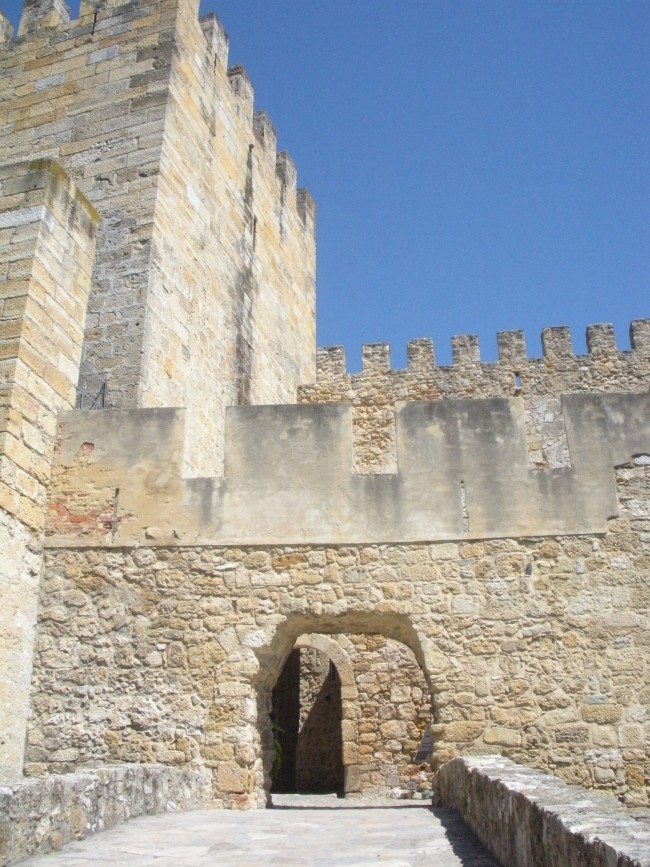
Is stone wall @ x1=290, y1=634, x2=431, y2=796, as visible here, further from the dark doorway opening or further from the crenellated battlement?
the crenellated battlement

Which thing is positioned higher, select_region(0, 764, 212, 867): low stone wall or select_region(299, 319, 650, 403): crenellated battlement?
select_region(299, 319, 650, 403): crenellated battlement

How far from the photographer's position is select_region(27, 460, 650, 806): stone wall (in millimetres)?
5566

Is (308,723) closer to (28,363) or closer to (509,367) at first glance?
(509,367)

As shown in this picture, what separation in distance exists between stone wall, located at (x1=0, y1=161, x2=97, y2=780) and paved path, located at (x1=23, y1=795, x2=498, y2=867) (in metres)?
1.68

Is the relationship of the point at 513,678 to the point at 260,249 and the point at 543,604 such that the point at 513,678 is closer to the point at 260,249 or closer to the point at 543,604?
the point at 543,604

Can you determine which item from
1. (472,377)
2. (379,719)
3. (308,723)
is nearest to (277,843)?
(379,719)

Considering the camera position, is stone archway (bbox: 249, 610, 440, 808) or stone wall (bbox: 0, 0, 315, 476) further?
stone wall (bbox: 0, 0, 315, 476)

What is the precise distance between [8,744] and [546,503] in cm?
406

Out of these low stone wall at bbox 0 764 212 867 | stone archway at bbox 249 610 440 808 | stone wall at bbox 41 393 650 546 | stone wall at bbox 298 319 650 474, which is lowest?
low stone wall at bbox 0 764 212 867

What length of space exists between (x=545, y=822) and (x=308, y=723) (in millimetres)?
11229

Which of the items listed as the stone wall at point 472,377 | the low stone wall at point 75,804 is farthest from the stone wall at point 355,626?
the stone wall at point 472,377

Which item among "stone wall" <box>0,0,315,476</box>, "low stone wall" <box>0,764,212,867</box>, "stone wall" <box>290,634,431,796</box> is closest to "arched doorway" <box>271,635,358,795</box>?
"stone wall" <box>290,634,431,796</box>

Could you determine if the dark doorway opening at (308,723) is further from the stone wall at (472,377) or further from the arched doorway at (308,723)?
the stone wall at (472,377)

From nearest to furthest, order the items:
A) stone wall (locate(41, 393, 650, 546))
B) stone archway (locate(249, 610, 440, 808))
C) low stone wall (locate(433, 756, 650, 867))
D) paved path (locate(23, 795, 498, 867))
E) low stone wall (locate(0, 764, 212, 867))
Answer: low stone wall (locate(433, 756, 650, 867)), low stone wall (locate(0, 764, 212, 867)), paved path (locate(23, 795, 498, 867)), stone archway (locate(249, 610, 440, 808)), stone wall (locate(41, 393, 650, 546))
